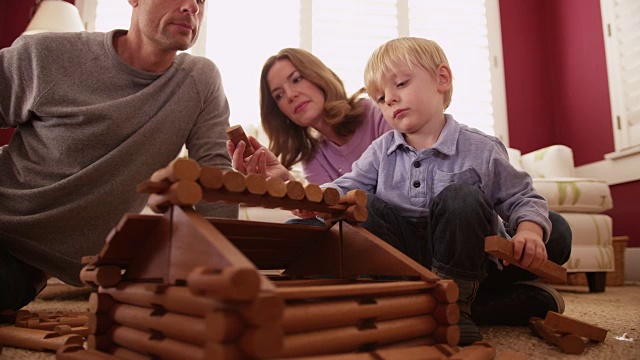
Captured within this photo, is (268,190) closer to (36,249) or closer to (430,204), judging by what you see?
(430,204)

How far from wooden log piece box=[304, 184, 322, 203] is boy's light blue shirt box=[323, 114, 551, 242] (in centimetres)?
39

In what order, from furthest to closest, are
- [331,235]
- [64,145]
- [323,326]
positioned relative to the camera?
[64,145], [331,235], [323,326]

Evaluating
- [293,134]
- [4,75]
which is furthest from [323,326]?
[293,134]

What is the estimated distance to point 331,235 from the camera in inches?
29.5

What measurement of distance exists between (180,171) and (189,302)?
5.3 inches

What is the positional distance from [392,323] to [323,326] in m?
0.11

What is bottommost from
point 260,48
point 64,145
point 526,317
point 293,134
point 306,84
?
point 526,317

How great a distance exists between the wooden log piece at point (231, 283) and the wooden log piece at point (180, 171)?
0.14 metres

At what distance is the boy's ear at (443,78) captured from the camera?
3.53 ft

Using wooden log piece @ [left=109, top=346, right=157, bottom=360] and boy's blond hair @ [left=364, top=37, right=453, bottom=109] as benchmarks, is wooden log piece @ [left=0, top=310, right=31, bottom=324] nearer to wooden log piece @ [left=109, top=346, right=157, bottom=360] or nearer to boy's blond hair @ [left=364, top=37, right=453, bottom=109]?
wooden log piece @ [left=109, top=346, right=157, bottom=360]

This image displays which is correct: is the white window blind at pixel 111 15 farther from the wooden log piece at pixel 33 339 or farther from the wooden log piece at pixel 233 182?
the wooden log piece at pixel 233 182

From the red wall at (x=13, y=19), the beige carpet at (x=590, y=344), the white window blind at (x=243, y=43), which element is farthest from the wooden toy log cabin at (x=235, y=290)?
the red wall at (x=13, y=19)

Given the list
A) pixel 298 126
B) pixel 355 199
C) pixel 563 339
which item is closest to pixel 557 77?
pixel 298 126

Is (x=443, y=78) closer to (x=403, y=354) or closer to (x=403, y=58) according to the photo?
(x=403, y=58)
